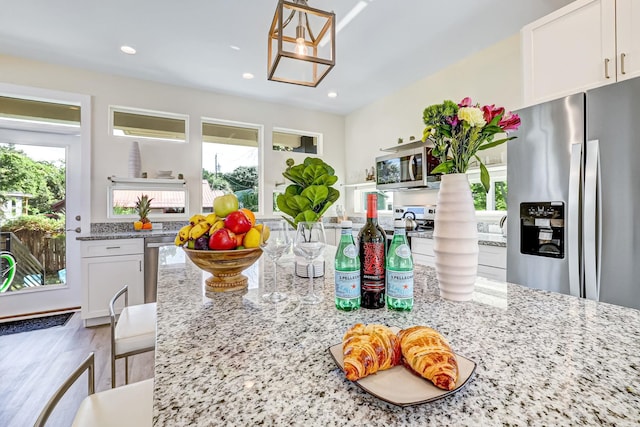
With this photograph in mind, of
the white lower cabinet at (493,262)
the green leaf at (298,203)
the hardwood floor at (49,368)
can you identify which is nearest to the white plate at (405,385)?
the green leaf at (298,203)

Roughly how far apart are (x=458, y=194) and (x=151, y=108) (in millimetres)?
3841

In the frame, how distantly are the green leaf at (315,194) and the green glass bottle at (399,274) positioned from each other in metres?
0.34

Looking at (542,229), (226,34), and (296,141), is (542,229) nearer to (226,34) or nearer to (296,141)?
(226,34)

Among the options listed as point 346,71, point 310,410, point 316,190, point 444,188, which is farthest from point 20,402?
point 346,71

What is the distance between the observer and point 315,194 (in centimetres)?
102

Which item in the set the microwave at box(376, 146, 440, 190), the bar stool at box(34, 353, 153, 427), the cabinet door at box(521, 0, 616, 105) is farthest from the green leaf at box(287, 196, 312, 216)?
the microwave at box(376, 146, 440, 190)

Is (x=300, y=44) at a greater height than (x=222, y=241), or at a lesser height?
greater

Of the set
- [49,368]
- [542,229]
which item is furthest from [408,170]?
[49,368]

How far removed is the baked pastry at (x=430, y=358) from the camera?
16.1 inches

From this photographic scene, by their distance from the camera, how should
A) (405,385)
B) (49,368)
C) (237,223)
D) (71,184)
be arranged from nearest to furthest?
(405,385) < (237,223) < (49,368) < (71,184)

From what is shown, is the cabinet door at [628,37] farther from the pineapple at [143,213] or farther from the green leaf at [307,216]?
the pineapple at [143,213]

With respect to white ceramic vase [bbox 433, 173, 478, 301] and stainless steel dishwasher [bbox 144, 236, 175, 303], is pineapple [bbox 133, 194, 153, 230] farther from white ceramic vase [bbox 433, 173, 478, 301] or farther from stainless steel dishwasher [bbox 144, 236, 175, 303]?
white ceramic vase [bbox 433, 173, 478, 301]

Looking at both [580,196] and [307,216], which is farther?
[580,196]

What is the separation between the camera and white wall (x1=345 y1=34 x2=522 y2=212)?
269cm
